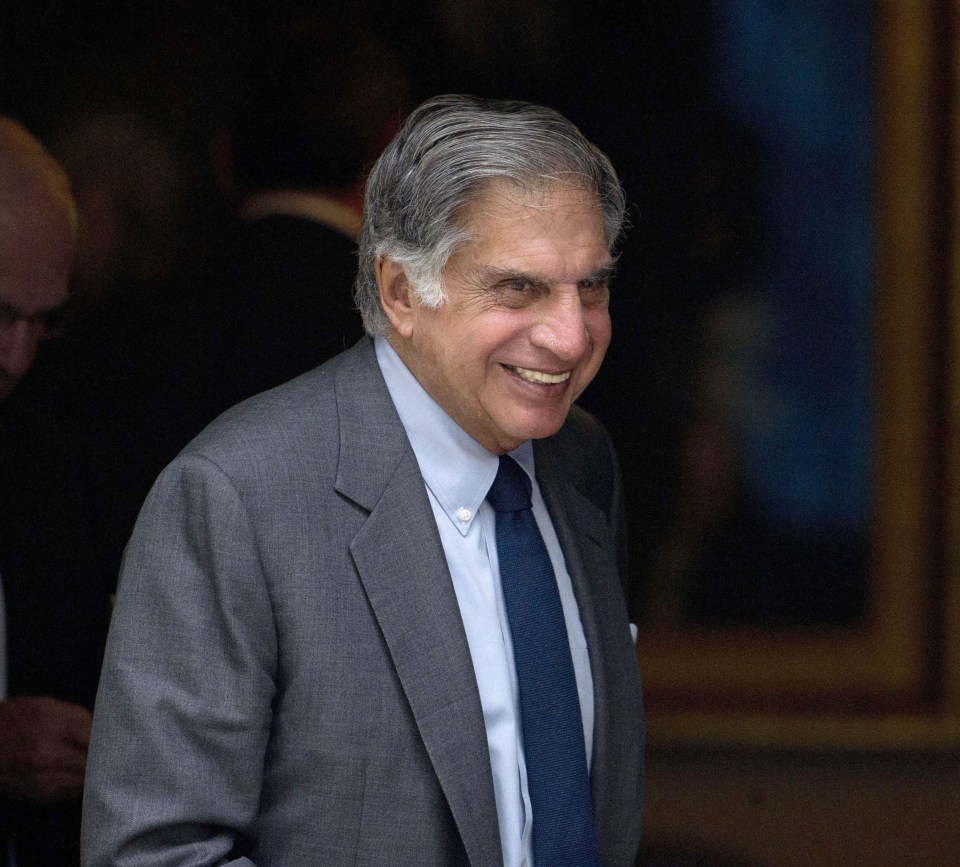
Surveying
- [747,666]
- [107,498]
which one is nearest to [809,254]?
[747,666]

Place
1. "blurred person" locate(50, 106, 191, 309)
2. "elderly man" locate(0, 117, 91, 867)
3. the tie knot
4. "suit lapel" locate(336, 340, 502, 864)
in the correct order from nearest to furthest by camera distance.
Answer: "suit lapel" locate(336, 340, 502, 864) < the tie knot < "elderly man" locate(0, 117, 91, 867) < "blurred person" locate(50, 106, 191, 309)

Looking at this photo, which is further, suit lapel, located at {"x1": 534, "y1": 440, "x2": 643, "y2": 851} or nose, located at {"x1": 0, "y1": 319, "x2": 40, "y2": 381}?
nose, located at {"x1": 0, "y1": 319, "x2": 40, "y2": 381}

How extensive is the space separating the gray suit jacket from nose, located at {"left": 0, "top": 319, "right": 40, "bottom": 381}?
3.72 feet

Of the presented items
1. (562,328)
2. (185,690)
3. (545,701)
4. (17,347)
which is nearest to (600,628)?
(545,701)

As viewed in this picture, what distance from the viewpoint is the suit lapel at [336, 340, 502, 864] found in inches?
69.5

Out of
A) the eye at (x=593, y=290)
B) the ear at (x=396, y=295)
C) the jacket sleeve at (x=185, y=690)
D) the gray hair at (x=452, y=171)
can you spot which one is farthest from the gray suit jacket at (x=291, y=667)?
the eye at (x=593, y=290)

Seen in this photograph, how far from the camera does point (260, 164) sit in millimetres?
2980

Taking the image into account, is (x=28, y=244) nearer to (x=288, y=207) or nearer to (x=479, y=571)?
(x=288, y=207)

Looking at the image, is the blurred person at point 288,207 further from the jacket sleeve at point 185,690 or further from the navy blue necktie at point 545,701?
the jacket sleeve at point 185,690

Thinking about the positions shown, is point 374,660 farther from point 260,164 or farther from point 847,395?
point 847,395

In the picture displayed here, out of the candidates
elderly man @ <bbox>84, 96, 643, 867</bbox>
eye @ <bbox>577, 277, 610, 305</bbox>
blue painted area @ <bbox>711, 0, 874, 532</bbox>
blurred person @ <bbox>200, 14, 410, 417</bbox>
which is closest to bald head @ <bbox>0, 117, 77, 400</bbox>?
blurred person @ <bbox>200, 14, 410, 417</bbox>

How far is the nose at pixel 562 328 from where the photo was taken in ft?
6.03

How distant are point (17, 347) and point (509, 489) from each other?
133 cm

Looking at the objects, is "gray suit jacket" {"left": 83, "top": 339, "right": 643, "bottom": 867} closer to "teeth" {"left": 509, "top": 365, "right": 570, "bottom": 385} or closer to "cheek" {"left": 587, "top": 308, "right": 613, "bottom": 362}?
"teeth" {"left": 509, "top": 365, "right": 570, "bottom": 385}
